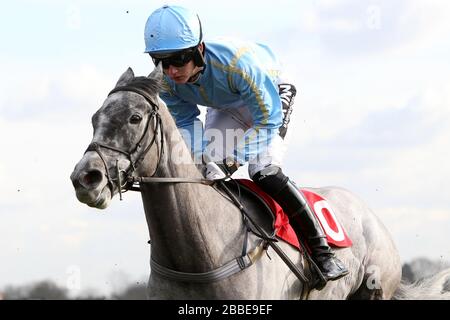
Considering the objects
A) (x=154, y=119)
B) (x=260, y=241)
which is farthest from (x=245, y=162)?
(x=154, y=119)

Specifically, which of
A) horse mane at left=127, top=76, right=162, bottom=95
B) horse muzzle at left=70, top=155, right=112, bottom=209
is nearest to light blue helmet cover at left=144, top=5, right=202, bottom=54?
horse mane at left=127, top=76, right=162, bottom=95

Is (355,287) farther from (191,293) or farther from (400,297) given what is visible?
(191,293)

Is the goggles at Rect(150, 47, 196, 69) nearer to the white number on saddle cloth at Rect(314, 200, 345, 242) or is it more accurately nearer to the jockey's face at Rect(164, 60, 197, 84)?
the jockey's face at Rect(164, 60, 197, 84)

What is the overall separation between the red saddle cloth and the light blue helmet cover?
131cm

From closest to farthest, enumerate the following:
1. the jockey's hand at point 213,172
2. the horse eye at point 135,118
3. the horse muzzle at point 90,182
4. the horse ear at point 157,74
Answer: the horse muzzle at point 90,182 → the horse eye at point 135,118 → the horse ear at point 157,74 → the jockey's hand at point 213,172

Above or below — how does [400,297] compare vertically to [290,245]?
below

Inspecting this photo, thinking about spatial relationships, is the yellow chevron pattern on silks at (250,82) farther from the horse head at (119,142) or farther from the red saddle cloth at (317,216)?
the horse head at (119,142)

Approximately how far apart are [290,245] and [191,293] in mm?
1072

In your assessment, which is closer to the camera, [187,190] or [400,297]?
[187,190]

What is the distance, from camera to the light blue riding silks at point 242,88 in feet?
21.7

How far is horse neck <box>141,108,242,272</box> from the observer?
5.91 metres

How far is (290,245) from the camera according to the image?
6.76 m

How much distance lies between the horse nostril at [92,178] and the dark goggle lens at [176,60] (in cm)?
131

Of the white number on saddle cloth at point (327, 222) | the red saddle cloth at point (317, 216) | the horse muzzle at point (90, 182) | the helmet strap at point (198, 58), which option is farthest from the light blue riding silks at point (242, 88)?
the horse muzzle at point (90, 182)
